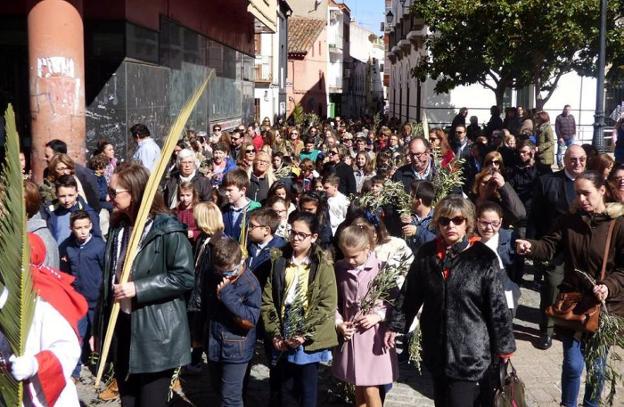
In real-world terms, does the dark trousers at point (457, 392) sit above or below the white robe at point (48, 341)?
below

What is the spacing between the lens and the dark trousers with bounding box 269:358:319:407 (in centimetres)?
560

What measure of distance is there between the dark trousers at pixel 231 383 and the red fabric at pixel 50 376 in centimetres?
193

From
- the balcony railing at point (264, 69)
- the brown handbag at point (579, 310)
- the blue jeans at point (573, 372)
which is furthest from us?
the balcony railing at point (264, 69)

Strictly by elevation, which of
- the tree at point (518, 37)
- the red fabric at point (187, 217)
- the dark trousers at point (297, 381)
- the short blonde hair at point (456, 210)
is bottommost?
the dark trousers at point (297, 381)

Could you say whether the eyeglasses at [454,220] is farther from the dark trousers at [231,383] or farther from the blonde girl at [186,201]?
the blonde girl at [186,201]

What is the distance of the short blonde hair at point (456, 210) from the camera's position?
4891mm

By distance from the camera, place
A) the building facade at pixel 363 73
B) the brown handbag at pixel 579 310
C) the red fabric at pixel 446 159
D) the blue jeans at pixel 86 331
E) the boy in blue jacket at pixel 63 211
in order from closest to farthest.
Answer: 1. the brown handbag at pixel 579 310
2. the blue jeans at pixel 86 331
3. the boy in blue jacket at pixel 63 211
4. the red fabric at pixel 446 159
5. the building facade at pixel 363 73

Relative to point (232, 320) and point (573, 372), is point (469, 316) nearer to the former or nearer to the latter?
point (573, 372)

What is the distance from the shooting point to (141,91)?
14.0m

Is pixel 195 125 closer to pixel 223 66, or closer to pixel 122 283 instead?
pixel 223 66

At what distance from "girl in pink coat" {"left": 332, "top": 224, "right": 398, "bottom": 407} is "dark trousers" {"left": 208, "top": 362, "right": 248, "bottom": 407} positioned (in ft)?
2.16

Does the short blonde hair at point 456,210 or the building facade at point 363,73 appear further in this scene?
the building facade at point 363,73

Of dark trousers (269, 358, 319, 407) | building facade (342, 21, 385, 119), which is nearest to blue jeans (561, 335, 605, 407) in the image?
dark trousers (269, 358, 319, 407)

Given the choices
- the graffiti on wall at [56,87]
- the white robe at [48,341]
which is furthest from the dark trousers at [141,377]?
the graffiti on wall at [56,87]
